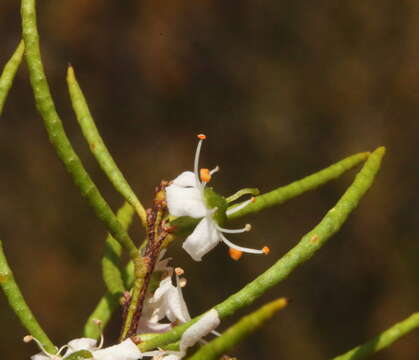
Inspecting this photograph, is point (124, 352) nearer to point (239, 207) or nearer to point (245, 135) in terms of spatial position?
point (239, 207)

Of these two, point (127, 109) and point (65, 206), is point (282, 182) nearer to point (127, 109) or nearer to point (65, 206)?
point (127, 109)

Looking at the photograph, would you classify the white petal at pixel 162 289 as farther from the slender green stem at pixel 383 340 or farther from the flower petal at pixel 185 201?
the slender green stem at pixel 383 340

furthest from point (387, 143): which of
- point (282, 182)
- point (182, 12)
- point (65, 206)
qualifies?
point (65, 206)

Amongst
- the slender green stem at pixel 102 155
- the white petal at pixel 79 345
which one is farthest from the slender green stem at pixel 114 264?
the white petal at pixel 79 345

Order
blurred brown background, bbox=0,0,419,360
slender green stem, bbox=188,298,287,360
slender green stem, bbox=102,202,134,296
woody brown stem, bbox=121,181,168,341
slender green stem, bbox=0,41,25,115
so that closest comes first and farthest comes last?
slender green stem, bbox=188,298,287,360
woody brown stem, bbox=121,181,168,341
slender green stem, bbox=0,41,25,115
slender green stem, bbox=102,202,134,296
blurred brown background, bbox=0,0,419,360

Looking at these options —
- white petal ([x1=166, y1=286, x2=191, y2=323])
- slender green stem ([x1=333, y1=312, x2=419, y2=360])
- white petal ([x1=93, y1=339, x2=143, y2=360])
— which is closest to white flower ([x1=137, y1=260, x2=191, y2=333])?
white petal ([x1=166, y1=286, x2=191, y2=323])

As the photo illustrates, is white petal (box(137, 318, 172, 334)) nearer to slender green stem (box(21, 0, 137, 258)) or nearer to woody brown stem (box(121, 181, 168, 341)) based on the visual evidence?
woody brown stem (box(121, 181, 168, 341))
